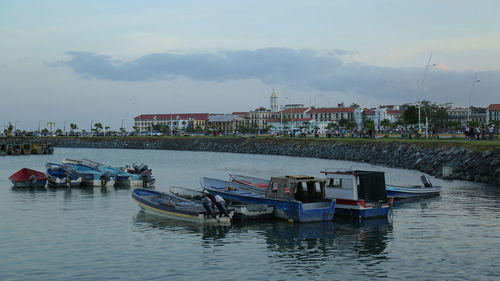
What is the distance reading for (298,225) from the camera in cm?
2991

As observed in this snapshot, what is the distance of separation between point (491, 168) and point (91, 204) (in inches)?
1398

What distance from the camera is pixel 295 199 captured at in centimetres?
3206

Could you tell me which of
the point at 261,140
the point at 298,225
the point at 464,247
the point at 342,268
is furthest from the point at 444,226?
the point at 261,140

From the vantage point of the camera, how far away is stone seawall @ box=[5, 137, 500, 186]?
53.4 metres

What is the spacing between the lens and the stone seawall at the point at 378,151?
53406 millimetres

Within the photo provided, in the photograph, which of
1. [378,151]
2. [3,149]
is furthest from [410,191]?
[3,149]

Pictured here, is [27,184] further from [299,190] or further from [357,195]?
[357,195]

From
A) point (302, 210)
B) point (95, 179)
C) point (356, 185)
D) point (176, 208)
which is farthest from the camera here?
point (95, 179)

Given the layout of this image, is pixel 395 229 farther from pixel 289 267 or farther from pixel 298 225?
pixel 289 267

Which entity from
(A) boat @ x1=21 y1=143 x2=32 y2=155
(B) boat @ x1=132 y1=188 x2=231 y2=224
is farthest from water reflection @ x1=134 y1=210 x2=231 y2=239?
(A) boat @ x1=21 y1=143 x2=32 y2=155

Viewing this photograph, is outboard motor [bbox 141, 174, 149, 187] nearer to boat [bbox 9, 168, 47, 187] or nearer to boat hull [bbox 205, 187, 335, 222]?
boat [bbox 9, 168, 47, 187]

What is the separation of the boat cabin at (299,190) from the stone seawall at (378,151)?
954 inches

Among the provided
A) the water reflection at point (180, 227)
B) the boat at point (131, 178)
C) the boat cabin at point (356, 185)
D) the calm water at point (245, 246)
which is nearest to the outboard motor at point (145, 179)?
the boat at point (131, 178)

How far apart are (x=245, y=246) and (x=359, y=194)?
31.6 ft
